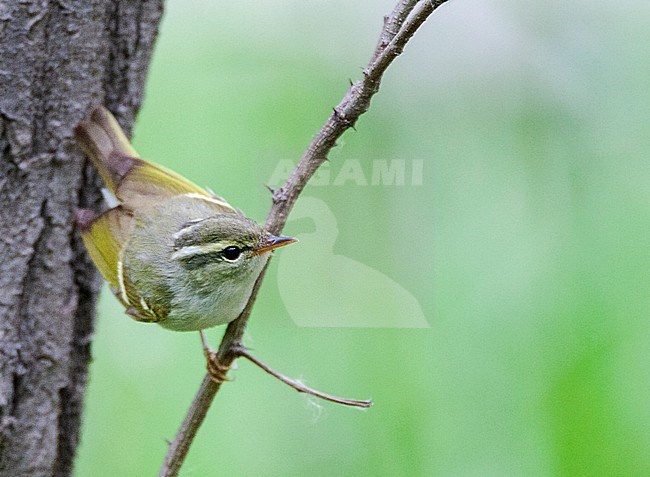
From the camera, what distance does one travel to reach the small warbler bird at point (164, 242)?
2.48m

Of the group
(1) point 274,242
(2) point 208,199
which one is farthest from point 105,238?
(1) point 274,242

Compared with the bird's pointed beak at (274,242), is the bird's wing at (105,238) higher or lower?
lower

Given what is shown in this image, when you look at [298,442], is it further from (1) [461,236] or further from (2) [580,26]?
(2) [580,26]

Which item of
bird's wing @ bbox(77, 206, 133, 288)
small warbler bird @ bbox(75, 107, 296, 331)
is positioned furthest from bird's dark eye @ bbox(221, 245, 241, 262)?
bird's wing @ bbox(77, 206, 133, 288)

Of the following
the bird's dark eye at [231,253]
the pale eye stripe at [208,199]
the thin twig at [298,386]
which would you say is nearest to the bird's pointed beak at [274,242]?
the bird's dark eye at [231,253]

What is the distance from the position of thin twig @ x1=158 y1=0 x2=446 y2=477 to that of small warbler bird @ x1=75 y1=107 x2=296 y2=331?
16cm

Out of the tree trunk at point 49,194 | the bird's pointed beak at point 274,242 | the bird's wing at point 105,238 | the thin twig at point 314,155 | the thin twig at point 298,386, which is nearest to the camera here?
the thin twig at point 314,155

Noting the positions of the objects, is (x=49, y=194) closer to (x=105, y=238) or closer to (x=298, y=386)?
(x=105, y=238)

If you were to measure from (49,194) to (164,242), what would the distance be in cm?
42

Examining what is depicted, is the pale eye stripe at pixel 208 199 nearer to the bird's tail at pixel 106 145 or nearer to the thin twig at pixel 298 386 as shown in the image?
the bird's tail at pixel 106 145

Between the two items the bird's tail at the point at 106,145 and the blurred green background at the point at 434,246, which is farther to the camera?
the blurred green background at the point at 434,246

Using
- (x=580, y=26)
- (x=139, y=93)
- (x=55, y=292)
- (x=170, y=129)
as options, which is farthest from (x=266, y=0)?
(x=55, y=292)
